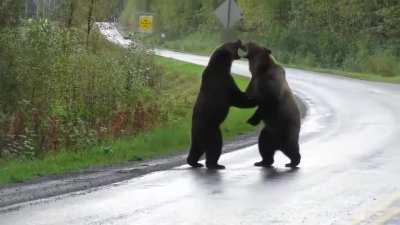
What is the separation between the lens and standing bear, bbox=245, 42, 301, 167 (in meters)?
A: 11.7

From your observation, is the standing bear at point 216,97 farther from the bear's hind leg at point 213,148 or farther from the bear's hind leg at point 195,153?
the bear's hind leg at point 195,153

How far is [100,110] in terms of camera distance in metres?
18.5

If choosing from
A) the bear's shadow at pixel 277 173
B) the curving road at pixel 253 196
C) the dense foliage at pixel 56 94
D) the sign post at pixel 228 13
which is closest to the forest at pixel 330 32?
the sign post at pixel 228 13

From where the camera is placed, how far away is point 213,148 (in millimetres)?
12172

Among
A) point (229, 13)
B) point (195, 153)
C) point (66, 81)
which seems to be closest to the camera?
point (195, 153)

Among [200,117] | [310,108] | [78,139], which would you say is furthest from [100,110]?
[310,108]

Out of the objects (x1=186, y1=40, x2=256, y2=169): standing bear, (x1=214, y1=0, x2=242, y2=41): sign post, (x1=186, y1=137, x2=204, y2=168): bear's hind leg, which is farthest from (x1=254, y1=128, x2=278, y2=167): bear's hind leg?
(x1=214, y1=0, x2=242, y2=41): sign post

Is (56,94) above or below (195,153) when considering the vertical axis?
above

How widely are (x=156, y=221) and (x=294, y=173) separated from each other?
371cm

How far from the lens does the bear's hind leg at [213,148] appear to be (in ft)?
39.4

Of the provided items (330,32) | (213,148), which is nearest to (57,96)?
(213,148)

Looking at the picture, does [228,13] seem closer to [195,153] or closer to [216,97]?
[195,153]

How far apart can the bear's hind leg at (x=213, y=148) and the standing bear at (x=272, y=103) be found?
54cm

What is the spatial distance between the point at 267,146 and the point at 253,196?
2.34 meters
